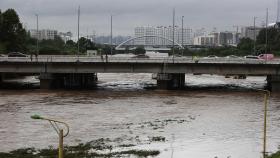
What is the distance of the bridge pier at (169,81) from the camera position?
72.9 meters

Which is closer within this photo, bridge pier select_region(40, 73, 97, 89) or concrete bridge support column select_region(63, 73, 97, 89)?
bridge pier select_region(40, 73, 97, 89)

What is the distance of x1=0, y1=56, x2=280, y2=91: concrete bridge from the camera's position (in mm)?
72875

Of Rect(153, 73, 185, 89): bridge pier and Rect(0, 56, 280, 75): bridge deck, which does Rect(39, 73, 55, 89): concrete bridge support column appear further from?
Rect(153, 73, 185, 89): bridge pier

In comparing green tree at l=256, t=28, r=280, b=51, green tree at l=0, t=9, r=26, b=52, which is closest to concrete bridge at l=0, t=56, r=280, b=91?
green tree at l=0, t=9, r=26, b=52

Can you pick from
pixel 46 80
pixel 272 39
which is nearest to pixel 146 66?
pixel 46 80

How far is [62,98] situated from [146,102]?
34.6 feet

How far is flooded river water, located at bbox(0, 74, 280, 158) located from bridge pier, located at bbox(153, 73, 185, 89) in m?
2.18

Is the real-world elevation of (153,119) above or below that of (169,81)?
below

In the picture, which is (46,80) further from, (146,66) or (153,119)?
(153,119)

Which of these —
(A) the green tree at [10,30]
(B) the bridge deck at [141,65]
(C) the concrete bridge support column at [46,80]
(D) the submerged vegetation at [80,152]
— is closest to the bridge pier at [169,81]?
(B) the bridge deck at [141,65]

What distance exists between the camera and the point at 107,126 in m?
41.5

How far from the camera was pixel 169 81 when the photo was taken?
73750 mm

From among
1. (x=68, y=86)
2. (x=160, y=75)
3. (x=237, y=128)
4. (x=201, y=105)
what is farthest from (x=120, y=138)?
(x=68, y=86)

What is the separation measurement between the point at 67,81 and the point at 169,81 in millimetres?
16129
